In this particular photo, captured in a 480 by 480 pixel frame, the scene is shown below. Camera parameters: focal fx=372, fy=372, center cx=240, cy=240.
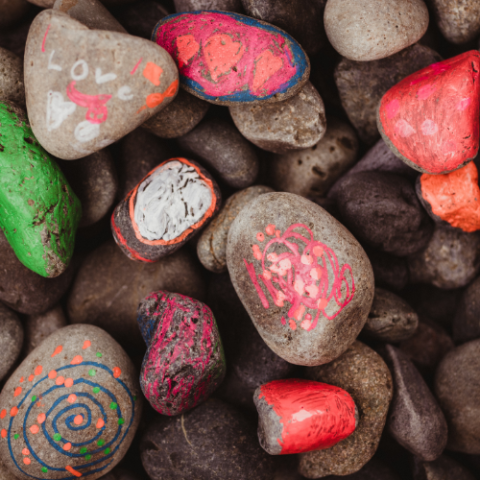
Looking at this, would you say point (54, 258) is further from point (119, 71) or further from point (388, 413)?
point (388, 413)

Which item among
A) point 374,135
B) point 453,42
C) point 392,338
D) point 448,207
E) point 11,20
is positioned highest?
point 11,20

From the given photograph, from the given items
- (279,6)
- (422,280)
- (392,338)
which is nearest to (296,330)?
(392,338)

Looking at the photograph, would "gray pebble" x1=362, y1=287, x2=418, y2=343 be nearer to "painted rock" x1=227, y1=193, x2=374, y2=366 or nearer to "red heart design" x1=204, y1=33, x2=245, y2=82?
"painted rock" x1=227, y1=193, x2=374, y2=366

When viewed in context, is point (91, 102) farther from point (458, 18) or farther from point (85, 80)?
point (458, 18)

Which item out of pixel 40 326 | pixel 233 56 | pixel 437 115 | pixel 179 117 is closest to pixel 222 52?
pixel 233 56

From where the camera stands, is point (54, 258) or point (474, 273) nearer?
point (54, 258)

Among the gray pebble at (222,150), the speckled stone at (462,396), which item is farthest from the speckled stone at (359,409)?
the gray pebble at (222,150)

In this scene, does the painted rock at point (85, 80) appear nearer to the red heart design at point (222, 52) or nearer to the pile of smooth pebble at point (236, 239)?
the pile of smooth pebble at point (236, 239)
